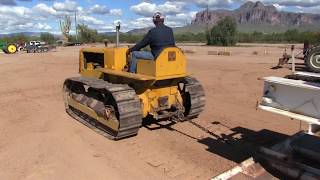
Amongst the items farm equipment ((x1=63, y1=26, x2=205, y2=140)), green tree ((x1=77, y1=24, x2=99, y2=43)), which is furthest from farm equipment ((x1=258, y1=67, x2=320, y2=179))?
green tree ((x1=77, y1=24, x2=99, y2=43))

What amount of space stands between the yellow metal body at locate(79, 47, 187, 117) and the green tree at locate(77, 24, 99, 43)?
2730 inches

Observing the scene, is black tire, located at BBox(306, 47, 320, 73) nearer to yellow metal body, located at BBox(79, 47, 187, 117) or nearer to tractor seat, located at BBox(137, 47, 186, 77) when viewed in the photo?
yellow metal body, located at BBox(79, 47, 187, 117)

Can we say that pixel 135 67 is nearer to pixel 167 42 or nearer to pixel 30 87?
pixel 167 42

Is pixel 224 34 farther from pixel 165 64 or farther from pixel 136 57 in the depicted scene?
pixel 165 64

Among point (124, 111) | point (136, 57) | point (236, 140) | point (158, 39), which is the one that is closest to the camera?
point (124, 111)

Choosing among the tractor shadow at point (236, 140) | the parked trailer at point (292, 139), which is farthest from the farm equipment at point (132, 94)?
the parked trailer at point (292, 139)

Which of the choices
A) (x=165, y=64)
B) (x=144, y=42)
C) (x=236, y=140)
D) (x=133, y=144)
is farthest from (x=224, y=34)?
(x=133, y=144)

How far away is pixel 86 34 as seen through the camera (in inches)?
3088

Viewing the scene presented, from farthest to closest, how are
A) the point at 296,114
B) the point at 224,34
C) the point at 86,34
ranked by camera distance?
1. the point at 86,34
2. the point at 224,34
3. the point at 296,114

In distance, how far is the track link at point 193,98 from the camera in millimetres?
8562

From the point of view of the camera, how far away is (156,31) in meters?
7.72

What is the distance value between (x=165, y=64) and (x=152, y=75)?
317 millimetres

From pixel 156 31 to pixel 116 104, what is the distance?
1576mm

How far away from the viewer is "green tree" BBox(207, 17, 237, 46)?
2041 inches
